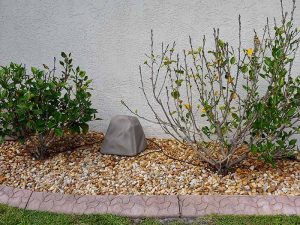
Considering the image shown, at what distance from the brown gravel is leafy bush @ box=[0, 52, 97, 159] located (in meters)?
0.30

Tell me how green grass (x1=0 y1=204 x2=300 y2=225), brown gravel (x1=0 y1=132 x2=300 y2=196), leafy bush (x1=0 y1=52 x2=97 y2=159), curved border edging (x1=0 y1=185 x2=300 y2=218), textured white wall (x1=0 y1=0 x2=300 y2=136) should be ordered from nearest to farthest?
green grass (x1=0 y1=204 x2=300 y2=225)
curved border edging (x1=0 y1=185 x2=300 y2=218)
brown gravel (x1=0 y1=132 x2=300 y2=196)
leafy bush (x1=0 y1=52 x2=97 y2=159)
textured white wall (x1=0 y1=0 x2=300 y2=136)

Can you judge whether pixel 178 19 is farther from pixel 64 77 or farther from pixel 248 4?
pixel 64 77

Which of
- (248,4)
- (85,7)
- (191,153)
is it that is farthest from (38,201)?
(248,4)

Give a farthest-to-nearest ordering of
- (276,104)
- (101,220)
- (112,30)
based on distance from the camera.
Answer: (112,30)
(276,104)
(101,220)

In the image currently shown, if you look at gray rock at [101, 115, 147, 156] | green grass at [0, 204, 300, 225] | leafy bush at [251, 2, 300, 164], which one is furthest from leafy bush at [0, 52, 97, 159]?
leafy bush at [251, 2, 300, 164]

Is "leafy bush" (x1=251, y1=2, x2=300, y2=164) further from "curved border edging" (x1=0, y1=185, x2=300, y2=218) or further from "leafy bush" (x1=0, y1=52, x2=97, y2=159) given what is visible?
"leafy bush" (x1=0, y1=52, x2=97, y2=159)

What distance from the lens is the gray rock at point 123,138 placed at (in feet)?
16.3

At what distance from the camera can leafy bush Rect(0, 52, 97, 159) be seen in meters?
4.59

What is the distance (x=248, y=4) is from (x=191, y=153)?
168cm

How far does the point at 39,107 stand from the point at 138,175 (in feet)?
4.02

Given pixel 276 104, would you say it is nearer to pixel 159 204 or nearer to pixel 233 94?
pixel 233 94

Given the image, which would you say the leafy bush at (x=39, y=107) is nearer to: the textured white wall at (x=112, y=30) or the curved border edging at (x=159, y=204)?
the textured white wall at (x=112, y=30)

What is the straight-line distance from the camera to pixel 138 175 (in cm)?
461

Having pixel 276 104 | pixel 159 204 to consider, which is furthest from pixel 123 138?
pixel 276 104
